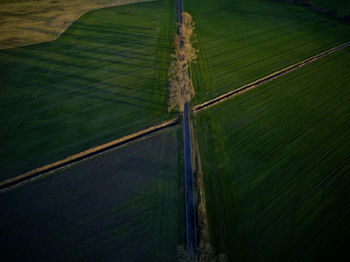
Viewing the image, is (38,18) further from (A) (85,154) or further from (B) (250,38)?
(B) (250,38)

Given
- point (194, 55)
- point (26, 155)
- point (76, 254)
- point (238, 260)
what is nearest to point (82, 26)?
point (194, 55)

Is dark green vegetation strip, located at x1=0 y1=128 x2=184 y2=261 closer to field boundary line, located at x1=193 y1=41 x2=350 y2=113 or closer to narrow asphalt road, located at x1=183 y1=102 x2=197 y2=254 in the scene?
narrow asphalt road, located at x1=183 y1=102 x2=197 y2=254

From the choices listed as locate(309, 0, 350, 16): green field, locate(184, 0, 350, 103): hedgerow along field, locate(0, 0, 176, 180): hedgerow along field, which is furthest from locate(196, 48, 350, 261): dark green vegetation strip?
locate(309, 0, 350, 16): green field

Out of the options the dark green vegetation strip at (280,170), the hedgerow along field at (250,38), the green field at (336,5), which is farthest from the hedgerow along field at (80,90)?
the green field at (336,5)

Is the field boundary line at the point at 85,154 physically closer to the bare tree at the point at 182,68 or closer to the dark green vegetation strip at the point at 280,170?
the bare tree at the point at 182,68

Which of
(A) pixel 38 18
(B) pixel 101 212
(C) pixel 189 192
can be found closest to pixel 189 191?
(C) pixel 189 192

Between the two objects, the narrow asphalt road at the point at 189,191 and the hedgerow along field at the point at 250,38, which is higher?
the hedgerow along field at the point at 250,38
